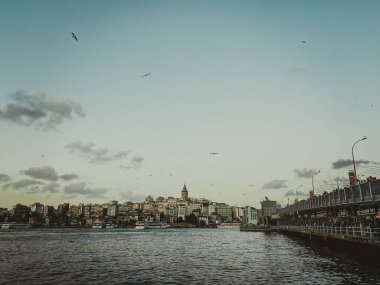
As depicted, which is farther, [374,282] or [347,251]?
[347,251]

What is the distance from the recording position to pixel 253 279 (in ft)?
96.1

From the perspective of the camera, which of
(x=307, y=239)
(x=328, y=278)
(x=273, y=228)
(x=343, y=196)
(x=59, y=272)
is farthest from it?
(x=273, y=228)

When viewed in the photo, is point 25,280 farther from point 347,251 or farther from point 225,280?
point 347,251

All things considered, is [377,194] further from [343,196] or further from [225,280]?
[225,280]

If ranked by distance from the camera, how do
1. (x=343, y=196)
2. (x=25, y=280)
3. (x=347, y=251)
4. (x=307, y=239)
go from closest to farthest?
(x=25, y=280)
(x=347, y=251)
(x=343, y=196)
(x=307, y=239)

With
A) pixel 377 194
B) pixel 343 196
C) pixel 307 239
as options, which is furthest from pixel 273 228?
pixel 377 194

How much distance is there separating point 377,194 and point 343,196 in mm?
12331

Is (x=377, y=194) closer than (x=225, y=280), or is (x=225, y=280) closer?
(x=225, y=280)

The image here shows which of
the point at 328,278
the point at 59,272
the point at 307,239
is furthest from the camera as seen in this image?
the point at 307,239

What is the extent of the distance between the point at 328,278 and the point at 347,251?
60.1 ft

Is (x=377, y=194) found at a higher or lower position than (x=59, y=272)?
higher

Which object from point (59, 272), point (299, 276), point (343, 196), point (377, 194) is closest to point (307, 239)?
point (343, 196)

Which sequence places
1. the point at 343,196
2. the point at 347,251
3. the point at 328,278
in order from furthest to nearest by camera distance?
the point at 343,196, the point at 347,251, the point at 328,278

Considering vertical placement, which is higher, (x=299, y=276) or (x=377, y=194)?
(x=377, y=194)
